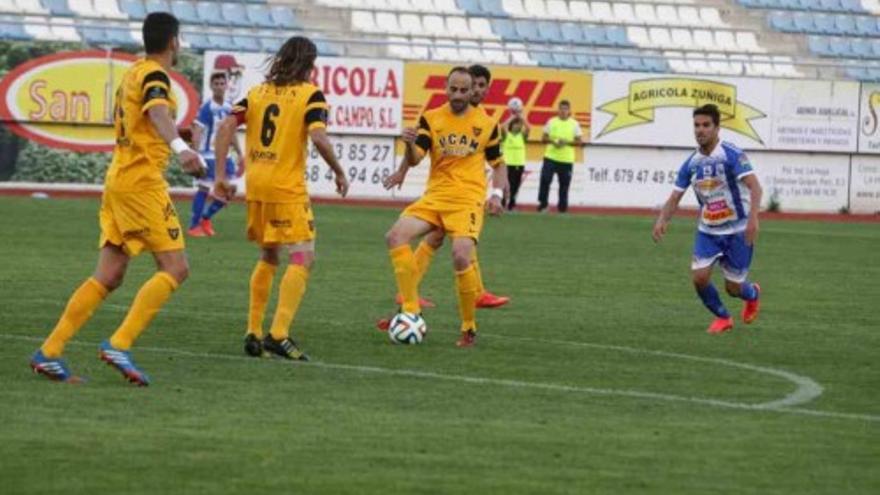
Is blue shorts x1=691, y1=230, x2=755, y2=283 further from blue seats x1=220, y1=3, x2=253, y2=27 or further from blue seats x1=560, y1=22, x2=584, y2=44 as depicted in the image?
blue seats x1=560, y1=22, x2=584, y2=44

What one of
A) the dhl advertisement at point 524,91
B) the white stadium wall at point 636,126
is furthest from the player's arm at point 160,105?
the dhl advertisement at point 524,91

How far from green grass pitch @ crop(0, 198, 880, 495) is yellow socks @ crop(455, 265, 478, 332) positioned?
199 millimetres

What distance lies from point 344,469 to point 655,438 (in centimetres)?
175

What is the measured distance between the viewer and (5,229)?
25.6m

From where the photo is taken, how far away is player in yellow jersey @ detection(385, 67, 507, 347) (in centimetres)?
1473

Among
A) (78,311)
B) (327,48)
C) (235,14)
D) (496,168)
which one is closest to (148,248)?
(78,311)

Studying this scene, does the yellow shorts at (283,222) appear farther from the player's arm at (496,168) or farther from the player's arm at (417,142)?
the player's arm at (496,168)

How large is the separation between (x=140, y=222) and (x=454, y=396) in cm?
187

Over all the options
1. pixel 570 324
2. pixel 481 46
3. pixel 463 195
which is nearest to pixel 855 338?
pixel 570 324

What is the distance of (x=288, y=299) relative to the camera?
13008 millimetres

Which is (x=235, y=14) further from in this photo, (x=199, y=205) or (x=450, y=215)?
(x=450, y=215)

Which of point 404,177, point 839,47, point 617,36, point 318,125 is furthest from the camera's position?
point 839,47

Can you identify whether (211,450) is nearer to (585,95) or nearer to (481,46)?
(585,95)

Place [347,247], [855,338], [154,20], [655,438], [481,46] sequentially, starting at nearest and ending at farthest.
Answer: [655,438], [154,20], [855,338], [347,247], [481,46]
